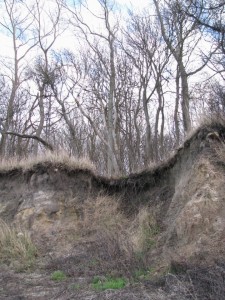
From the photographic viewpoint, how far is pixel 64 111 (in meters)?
32.4

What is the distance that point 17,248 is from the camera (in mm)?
10938

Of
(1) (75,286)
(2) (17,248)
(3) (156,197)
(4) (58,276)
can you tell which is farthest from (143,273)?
(3) (156,197)

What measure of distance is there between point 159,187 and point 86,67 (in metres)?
21.0

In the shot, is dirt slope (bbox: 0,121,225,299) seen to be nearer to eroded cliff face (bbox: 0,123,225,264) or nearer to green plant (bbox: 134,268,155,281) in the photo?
eroded cliff face (bbox: 0,123,225,264)

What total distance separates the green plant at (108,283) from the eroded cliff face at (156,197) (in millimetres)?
1014

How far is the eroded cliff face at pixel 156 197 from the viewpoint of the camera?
27.7 ft

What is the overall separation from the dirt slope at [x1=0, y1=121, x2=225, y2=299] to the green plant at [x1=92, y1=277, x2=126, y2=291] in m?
0.20

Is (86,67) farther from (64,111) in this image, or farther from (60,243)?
(60,243)

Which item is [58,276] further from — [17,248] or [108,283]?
[17,248]

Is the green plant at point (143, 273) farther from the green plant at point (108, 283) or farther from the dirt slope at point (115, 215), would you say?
the green plant at point (108, 283)

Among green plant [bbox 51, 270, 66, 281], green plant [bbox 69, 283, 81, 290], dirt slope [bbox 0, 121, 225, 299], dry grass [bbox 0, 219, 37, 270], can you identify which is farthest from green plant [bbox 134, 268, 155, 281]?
dry grass [bbox 0, 219, 37, 270]

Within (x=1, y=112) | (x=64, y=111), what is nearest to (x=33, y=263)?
(x=64, y=111)

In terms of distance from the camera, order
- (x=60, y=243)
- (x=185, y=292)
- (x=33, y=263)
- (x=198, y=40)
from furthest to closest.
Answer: (x=198, y=40)
(x=60, y=243)
(x=33, y=263)
(x=185, y=292)

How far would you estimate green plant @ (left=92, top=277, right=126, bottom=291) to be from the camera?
22.8 ft
